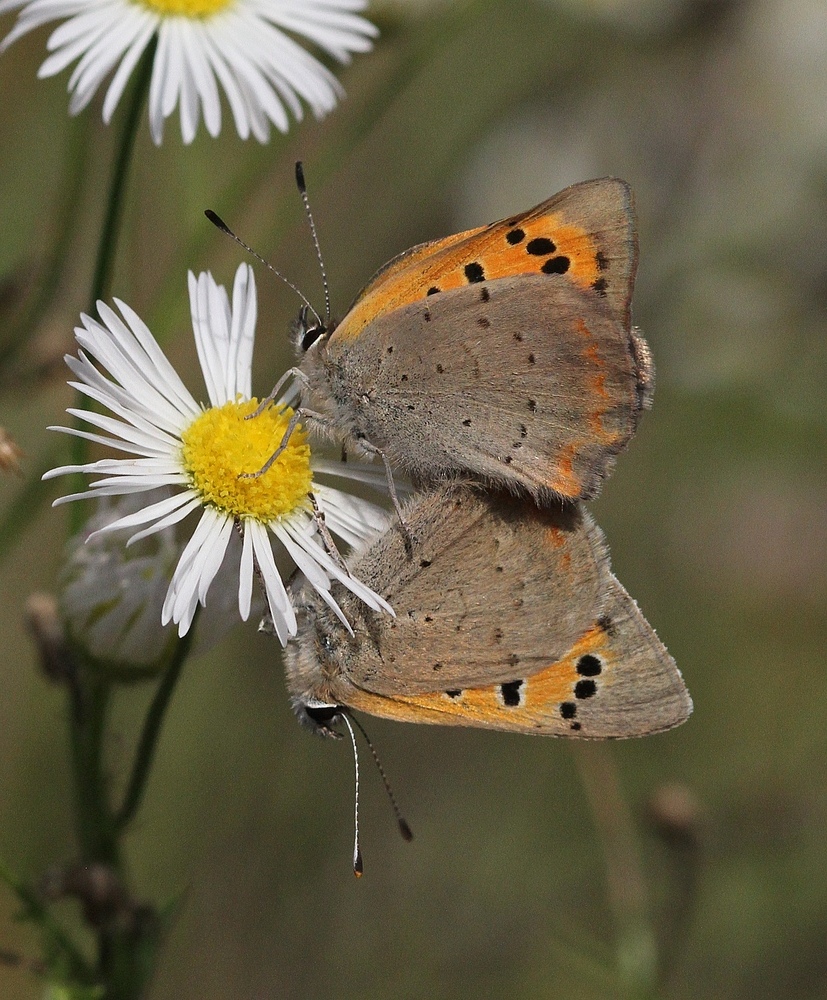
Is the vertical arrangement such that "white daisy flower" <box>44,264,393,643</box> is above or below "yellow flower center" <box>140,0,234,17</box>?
below

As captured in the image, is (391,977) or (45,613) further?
(391,977)

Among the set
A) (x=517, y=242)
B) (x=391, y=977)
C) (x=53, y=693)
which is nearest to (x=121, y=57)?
(x=517, y=242)

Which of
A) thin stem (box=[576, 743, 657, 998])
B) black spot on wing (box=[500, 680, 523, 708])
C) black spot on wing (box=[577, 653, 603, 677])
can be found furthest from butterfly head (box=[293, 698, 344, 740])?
thin stem (box=[576, 743, 657, 998])

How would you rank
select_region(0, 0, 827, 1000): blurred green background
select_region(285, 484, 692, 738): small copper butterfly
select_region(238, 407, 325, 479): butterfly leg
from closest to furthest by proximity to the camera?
1. select_region(285, 484, 692, 738): small copper butterfly
2. select_region(238, 407, 325, 479): butterfly leg
3. select_region(0, 0, 827, 1000): blurred green background

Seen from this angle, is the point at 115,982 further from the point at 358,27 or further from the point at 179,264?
the point at 358,27

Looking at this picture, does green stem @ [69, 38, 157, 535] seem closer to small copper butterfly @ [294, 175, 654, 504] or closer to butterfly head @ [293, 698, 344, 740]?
small copper butterfly @ [294, 175, 654, 504]

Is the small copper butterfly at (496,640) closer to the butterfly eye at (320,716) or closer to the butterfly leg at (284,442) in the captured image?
the butterfly eye at (320,716)

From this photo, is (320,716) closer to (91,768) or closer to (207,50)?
(91,768)
